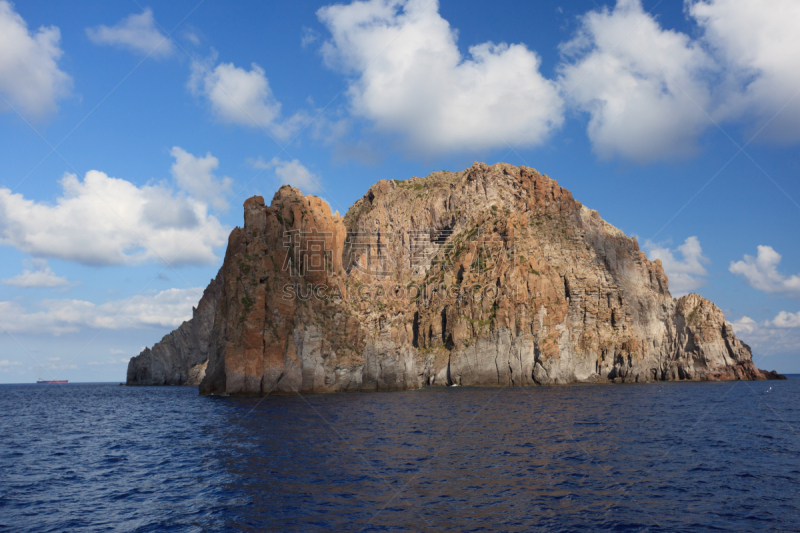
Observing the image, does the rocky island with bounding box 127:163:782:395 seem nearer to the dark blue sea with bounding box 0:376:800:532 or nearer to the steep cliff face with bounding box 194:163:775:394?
the steep cliff face with bounding box 194:163:775:394

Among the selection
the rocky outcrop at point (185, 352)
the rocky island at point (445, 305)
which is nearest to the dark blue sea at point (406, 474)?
the rocky island at point (445, 305)

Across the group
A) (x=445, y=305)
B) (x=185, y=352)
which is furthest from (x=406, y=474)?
(x=185, y=352)

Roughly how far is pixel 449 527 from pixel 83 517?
16.9 m

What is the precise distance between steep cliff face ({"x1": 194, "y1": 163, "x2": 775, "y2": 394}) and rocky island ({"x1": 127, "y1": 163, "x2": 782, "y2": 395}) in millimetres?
368

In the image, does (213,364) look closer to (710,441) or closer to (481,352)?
(481,352)

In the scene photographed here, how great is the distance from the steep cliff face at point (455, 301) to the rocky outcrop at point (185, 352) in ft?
168

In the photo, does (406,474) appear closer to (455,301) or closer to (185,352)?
(455,301)

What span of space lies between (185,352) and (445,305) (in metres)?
92.3

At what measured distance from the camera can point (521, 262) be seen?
136m

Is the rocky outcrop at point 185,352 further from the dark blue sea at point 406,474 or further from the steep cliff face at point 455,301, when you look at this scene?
the dark blue sea at point 406,474

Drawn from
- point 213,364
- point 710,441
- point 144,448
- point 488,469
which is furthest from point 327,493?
point 213,364

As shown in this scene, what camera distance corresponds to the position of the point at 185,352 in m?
168

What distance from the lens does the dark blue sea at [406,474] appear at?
22.1 m

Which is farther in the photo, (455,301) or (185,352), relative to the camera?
(185,352)
